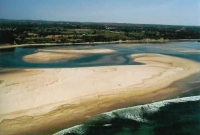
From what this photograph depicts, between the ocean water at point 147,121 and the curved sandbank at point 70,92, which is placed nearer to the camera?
the ocean water at point 147,121

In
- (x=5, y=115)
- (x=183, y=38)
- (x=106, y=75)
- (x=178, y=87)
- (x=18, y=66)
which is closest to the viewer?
(x=5, y=115)

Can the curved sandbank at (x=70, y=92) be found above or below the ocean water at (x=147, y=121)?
above

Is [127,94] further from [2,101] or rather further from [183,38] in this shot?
[183,38]

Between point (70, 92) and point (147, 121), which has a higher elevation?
point (70, 92)

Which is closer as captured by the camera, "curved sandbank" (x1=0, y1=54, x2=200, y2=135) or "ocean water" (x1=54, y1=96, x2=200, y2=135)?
"ocean water" (x1=54, y1=96, x2=200, y2=135)

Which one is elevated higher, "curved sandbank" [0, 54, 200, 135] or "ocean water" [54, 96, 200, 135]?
"curved sandbank" [0, 54, 200, 135]

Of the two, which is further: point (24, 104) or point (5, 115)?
point (24, 104)

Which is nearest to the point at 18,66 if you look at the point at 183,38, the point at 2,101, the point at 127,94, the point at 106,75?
the point at 106,75

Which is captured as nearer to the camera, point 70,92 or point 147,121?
point 147,121
